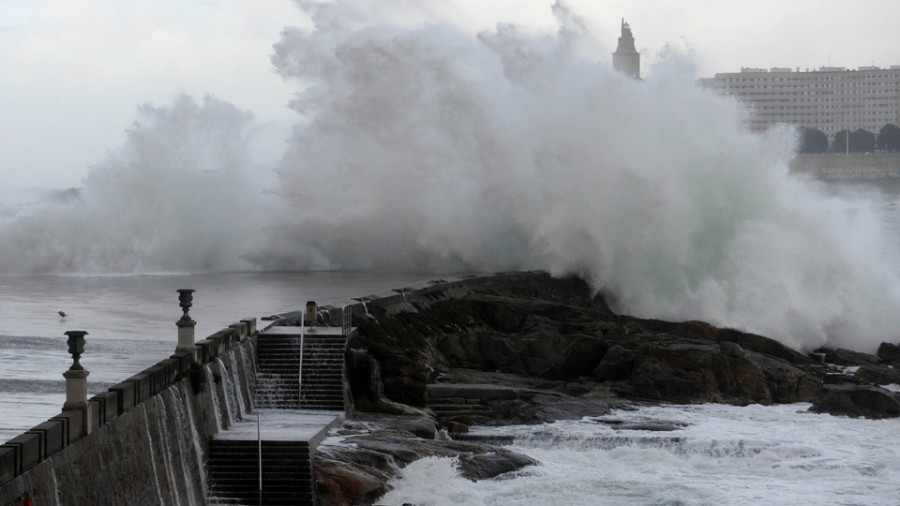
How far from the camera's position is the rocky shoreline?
18953mm

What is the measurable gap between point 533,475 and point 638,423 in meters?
3.64

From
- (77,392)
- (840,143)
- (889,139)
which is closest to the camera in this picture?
(77,392)

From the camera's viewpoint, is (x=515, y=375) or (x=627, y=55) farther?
(x=627, y=55)

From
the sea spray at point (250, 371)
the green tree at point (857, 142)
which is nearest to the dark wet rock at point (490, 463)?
the sea spray at point (250, 371)

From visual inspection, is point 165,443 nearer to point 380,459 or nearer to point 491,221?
point 380,459

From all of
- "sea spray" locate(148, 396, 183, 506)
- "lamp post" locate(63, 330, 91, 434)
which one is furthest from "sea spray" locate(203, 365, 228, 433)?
"lamp post" locate(63, 330, 91, 434)

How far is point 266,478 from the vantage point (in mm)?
16562

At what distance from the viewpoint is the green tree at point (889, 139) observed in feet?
552

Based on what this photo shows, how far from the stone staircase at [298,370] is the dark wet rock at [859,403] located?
8596 mm

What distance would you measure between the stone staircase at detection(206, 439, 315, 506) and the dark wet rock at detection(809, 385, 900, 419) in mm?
10962

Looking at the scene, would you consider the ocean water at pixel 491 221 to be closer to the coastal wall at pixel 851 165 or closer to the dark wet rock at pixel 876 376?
the dark wet rock at pixel 876 376

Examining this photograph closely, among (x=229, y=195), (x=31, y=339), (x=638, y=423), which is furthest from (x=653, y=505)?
(x=229, y=195)

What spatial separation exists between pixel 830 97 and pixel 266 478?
18697 cm

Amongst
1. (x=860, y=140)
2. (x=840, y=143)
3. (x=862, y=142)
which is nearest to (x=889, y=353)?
(x=862, y=142)
